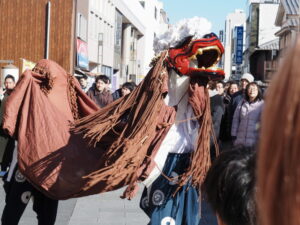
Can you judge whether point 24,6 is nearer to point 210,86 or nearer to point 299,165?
point 210,86

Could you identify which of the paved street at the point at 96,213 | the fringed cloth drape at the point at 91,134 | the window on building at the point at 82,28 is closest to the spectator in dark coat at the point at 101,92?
the paved street at the point at 96,213

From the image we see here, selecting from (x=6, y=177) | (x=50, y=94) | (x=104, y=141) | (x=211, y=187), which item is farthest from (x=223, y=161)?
(x=6, y=177)

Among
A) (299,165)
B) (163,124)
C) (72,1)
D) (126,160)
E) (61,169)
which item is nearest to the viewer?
(299,165)

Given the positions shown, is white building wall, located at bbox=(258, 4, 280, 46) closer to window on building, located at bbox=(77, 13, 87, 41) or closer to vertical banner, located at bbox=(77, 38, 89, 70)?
window on building, located at bbox=(77, 13, 87, 41)

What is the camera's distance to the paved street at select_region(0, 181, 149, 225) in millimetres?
6434

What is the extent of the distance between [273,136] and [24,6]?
24.8 m

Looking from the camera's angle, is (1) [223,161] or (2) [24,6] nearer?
(1) [223,161]

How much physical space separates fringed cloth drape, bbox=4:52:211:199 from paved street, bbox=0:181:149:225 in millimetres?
2113

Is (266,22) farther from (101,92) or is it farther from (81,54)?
(101,92)

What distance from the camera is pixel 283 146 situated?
2.75 feet

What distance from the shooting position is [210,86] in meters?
4.13

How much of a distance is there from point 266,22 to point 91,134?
210 ft

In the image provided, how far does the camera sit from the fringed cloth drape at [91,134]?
3555 millimetres

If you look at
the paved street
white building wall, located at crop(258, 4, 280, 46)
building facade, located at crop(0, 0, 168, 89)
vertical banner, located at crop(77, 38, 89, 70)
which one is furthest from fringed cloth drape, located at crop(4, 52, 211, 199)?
white building wall, located at crop(258, 4, 280, 46)
